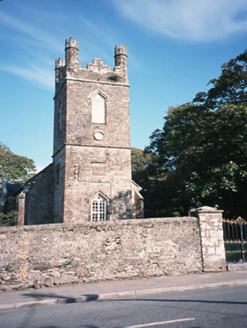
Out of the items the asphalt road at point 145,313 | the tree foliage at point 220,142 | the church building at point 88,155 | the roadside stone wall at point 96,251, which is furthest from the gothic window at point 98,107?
the asphalt road at point 145,313

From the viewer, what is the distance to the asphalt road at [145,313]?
5.50 metres

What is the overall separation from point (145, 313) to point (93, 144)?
17040 millimetres

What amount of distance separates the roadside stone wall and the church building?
438 inches

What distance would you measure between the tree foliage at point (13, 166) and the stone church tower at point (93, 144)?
28621mm

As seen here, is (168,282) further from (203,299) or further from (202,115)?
(202,115)

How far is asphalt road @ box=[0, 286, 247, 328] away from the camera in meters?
5.50

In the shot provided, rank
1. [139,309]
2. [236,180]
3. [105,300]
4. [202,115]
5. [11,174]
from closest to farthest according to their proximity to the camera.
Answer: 1. [139,309]
2. [105,300]
3. [236,180]
4. [202,115]
5. [11,174]

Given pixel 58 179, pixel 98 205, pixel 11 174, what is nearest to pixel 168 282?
pixel 98 205

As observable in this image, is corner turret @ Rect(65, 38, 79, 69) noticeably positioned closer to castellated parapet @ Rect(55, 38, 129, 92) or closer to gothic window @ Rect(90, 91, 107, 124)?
castellated parapet @ Rect(55, 38, 129, 92)

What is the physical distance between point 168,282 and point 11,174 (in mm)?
45045

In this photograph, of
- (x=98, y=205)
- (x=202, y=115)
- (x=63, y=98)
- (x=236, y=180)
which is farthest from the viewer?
(x=63, y=98)

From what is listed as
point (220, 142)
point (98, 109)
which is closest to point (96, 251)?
point (220, 142)

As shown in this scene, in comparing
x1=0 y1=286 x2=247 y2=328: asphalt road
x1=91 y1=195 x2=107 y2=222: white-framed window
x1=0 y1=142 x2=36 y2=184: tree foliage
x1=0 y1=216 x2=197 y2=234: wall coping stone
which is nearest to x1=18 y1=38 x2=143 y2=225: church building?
x1=91 y1=195 x2=107 y2=222: white-framed window

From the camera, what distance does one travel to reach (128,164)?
75.8 feet
